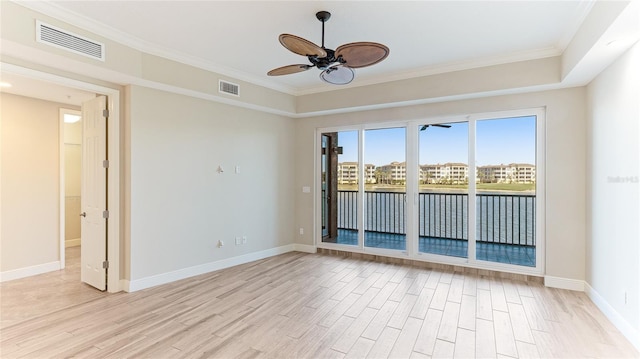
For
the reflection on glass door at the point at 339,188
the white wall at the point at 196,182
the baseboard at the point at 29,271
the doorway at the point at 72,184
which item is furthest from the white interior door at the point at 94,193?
the reflection on glass door at the point at 339,188

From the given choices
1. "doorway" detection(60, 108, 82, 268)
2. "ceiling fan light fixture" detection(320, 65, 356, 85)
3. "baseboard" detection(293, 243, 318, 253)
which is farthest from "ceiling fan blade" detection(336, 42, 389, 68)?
"doorway" detection(60, 108, 82, 268)

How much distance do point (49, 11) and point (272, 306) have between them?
11.8ft

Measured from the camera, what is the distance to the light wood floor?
8.18ft

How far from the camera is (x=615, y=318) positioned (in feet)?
9.41

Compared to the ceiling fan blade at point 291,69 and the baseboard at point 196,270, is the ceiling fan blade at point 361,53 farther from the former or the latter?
the baseboard at point 196,270

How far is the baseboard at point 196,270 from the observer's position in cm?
376

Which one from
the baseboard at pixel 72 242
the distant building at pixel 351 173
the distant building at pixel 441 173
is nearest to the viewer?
the distant building at pixel 441 173

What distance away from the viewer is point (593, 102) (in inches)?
138

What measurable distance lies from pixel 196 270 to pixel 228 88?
272 cm

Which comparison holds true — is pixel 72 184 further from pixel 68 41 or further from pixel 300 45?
pixel 300 45

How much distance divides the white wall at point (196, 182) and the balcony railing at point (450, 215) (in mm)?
1558

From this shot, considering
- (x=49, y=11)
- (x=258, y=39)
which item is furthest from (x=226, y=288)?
(x=49, y=11)

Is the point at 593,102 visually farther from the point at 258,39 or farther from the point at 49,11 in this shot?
the point at 49,11

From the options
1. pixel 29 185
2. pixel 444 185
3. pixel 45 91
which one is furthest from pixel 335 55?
pixel 29 185
